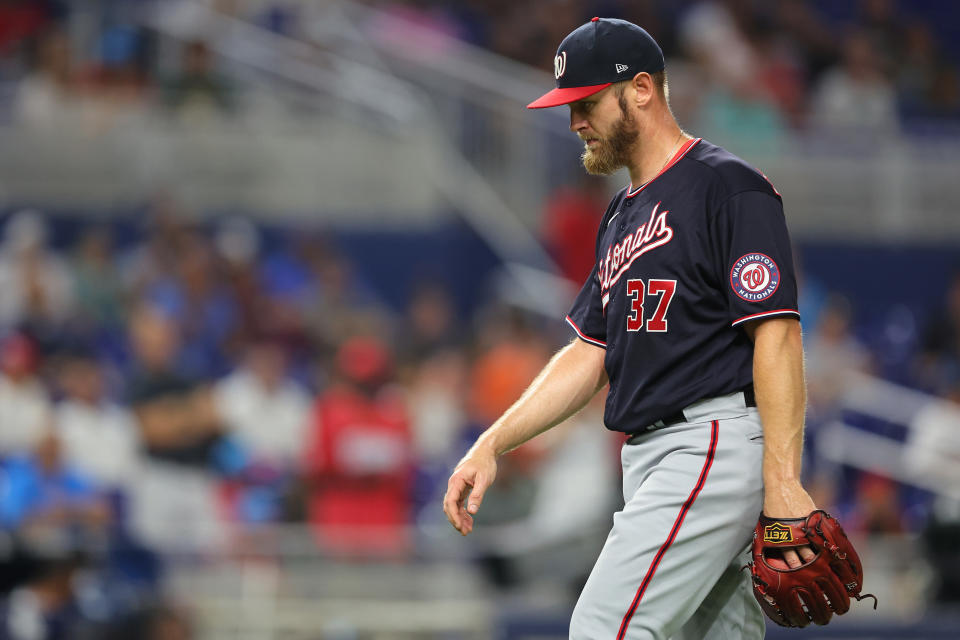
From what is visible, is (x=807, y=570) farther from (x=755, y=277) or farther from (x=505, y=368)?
(x=505, y=368)

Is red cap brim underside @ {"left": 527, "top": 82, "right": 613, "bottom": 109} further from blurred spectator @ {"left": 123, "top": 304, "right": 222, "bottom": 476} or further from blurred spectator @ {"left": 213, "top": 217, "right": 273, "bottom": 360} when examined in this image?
blurred spectator @ {"left": 213, "top": 217, "right": 273, "bottom": 360}

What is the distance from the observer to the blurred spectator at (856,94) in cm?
1346

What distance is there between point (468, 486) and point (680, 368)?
0.60 meters

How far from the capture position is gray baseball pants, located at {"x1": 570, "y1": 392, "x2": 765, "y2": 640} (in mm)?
3336

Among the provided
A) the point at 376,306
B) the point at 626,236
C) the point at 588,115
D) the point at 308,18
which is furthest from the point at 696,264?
the point at 308,18

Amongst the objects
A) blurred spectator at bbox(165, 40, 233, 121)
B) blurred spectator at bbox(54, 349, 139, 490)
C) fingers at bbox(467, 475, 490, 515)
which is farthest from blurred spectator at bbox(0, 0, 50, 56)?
fingers at bbox(467, 475, 490, 515)

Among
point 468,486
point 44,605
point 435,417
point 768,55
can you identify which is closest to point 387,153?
point 435,417

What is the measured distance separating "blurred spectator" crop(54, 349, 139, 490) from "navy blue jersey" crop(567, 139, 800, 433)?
562 centimetres

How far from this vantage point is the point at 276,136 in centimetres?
1252

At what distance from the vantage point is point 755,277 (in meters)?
3.30

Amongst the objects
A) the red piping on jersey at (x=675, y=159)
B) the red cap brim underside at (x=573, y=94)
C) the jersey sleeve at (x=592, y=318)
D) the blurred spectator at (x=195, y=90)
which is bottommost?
the jersey sleeve at (x=592, y=318)

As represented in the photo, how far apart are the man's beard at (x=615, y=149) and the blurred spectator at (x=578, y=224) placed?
711cm

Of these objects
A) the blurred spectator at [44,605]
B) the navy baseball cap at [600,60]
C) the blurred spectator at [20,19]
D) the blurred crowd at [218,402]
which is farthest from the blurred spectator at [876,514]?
A: the blurred spectator at [20,19]

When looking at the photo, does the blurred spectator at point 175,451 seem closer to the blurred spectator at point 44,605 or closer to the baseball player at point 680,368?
the blurred spectator at point 44,605
